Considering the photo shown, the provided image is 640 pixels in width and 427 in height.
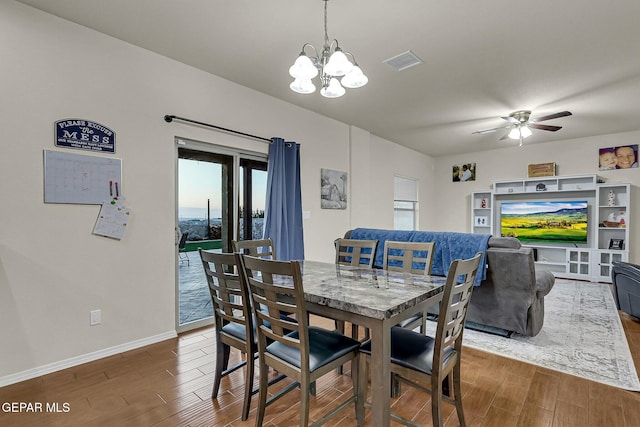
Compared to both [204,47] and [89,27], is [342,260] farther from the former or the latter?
[89,27]

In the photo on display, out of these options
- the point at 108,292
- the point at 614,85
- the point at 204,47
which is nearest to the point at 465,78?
the point at 614,85

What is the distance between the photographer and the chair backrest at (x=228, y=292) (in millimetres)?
1780

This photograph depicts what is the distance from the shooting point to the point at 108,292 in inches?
105

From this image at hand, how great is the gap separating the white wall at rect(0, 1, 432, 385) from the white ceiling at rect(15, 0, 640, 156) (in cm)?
22

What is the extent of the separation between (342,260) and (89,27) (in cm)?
283

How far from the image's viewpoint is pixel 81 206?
2.53 meters

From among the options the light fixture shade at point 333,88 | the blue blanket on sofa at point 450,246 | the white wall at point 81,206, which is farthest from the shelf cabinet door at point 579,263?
the white wall at point 81,206

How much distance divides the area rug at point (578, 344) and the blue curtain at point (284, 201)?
2.15 meters

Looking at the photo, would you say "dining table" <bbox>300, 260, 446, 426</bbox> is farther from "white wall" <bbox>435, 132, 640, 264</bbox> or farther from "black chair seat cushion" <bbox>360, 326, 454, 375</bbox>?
"white wall" <bbox>435, 132, 640, 264</bbox>

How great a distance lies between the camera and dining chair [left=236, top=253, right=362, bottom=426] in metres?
1.45

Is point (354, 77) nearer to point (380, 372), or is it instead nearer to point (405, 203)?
point (380, 372)

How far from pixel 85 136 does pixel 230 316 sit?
192cm

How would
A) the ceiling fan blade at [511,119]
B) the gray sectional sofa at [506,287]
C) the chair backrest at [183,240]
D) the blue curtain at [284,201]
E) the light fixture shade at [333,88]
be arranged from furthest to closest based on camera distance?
the ceiling fan blade at [511,119], the blue curtain at [284,201], the chair backrest at [183,240], the gray sectional sofa at [506,287], the light fixture shade at [333,88]

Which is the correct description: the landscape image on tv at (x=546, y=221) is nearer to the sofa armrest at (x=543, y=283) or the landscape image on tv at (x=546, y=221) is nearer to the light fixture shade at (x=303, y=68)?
the sofa armrest at (x=543, y=283)
